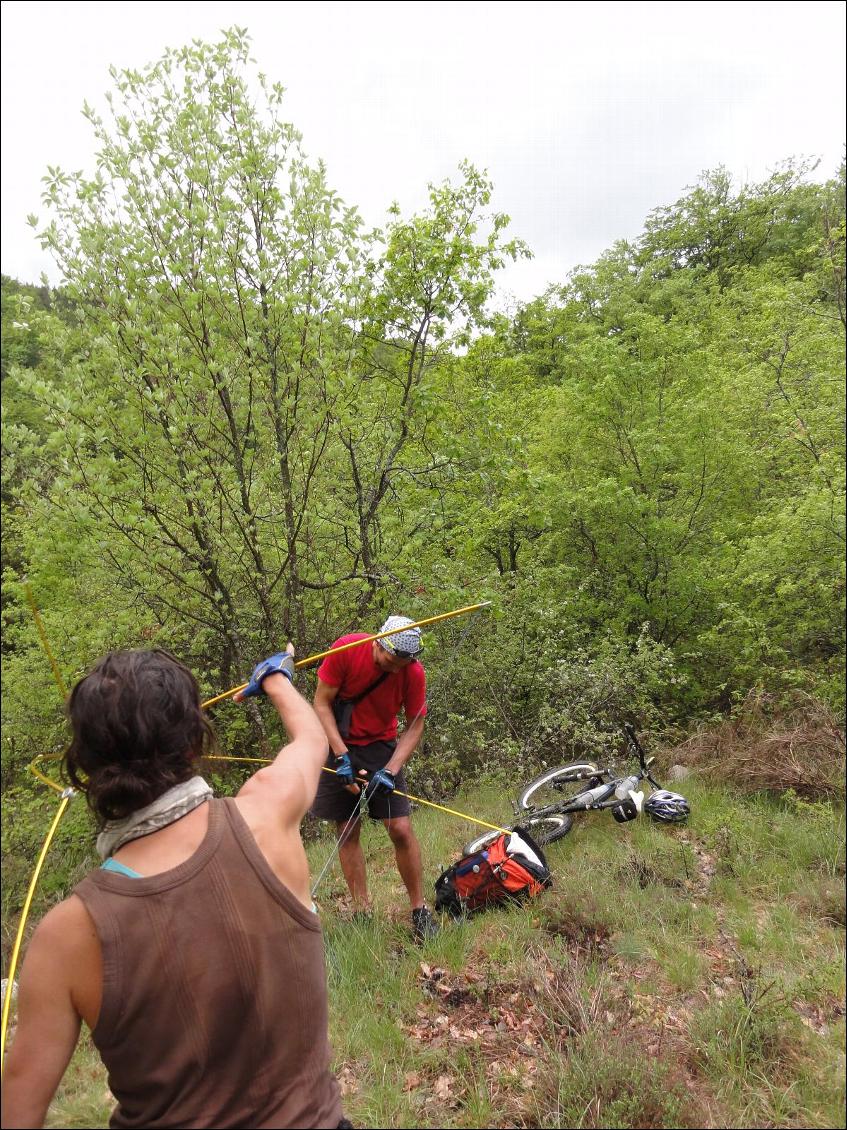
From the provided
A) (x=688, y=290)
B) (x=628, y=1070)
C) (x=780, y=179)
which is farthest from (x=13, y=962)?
(x=780, y=179)

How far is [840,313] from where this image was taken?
3627 mm

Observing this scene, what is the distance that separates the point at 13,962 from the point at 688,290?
22.4m

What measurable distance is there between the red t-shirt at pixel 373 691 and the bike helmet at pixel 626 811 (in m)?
2.02

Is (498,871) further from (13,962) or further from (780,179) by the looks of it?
(780,179)

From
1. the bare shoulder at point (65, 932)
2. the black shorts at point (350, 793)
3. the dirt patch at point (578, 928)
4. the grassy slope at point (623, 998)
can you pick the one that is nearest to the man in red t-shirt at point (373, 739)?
the black shorts at point (350, 793)

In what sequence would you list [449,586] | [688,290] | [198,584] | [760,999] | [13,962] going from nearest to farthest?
[13,962]
[760,999]
[198,584]
[449,586]
[688,290]

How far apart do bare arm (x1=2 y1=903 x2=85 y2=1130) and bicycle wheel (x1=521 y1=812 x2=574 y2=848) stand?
4137 mm

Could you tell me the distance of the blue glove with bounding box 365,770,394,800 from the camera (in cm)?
371

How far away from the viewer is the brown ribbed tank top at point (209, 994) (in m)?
1.19

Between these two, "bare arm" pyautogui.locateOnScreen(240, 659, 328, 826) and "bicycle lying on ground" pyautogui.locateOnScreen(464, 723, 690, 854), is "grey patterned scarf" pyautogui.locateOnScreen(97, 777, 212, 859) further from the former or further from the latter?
"bicycle lying on ground" pyautogui.locateOnScreen(464, 723, 690, 854)

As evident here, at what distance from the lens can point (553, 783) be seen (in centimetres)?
594

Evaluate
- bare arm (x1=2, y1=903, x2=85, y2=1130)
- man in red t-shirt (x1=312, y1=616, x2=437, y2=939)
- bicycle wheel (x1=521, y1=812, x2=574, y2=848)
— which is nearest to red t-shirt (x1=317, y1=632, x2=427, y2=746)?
man in red t-shirt (x1=312, y1=616, x2=437, y2=939)

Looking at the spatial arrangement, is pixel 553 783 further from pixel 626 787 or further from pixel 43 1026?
pixel 43 1026

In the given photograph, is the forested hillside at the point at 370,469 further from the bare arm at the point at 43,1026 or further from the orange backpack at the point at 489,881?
the bare arm at the point at 43,1026
